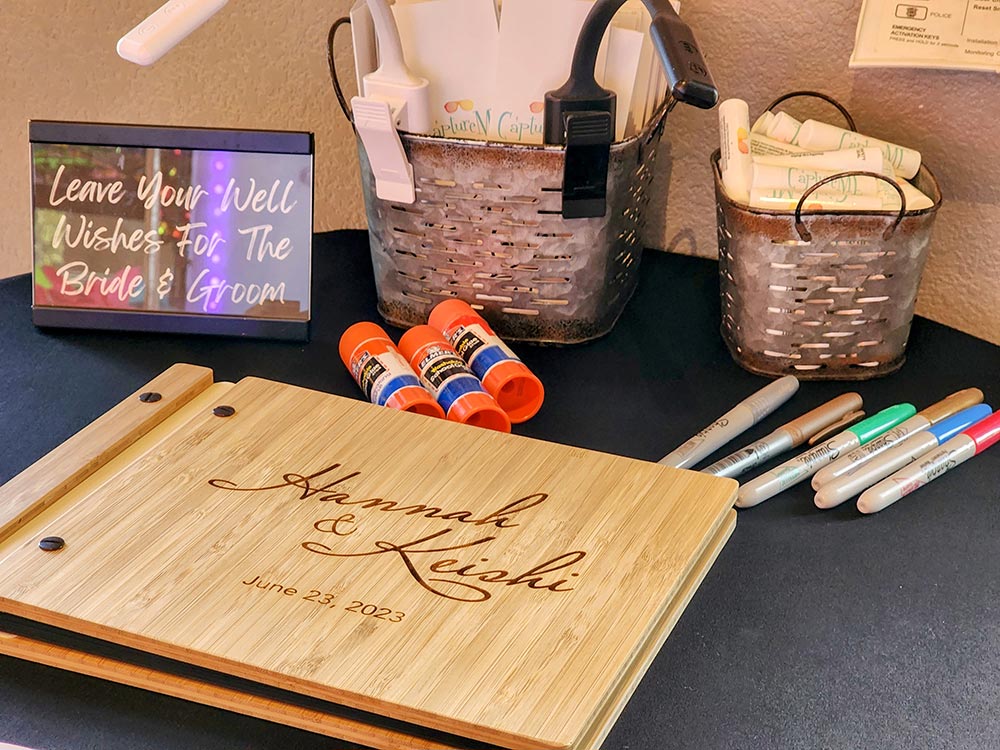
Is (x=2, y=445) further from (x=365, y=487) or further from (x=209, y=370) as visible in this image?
(x=365, y=487)

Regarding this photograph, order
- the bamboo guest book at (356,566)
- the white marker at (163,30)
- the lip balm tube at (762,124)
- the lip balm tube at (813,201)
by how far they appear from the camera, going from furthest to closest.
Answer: the lip balm tube at (762,124), the lip balm tube at (813,201), the white marker at (163,30), the bamboo guest book at (356,566)

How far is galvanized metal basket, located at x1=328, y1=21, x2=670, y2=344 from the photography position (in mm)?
841

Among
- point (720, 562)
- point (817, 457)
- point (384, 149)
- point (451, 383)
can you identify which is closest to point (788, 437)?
point (817, 457)

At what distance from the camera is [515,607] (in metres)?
0.59

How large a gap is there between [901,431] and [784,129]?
26 centimetres

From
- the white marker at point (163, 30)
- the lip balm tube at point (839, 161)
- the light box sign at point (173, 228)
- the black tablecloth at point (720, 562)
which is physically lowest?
the black tablecloth at point (720, 562)

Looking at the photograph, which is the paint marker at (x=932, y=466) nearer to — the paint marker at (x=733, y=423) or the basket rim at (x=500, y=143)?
the paint marker at (x=733, y=423)

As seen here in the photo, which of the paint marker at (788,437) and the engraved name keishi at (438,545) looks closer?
the engraved name keishi at (438,545)

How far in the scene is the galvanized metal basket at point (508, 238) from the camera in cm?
84

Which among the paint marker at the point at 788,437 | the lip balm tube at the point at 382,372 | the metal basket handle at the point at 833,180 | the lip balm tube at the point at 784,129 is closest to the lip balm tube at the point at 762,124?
the lip balm tube at the point at 784,129

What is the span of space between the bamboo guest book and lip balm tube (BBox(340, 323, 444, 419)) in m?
0.04

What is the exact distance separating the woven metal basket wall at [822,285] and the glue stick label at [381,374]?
0.86 ft

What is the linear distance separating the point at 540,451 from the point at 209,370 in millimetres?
252

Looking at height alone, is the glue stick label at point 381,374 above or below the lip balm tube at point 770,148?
below
